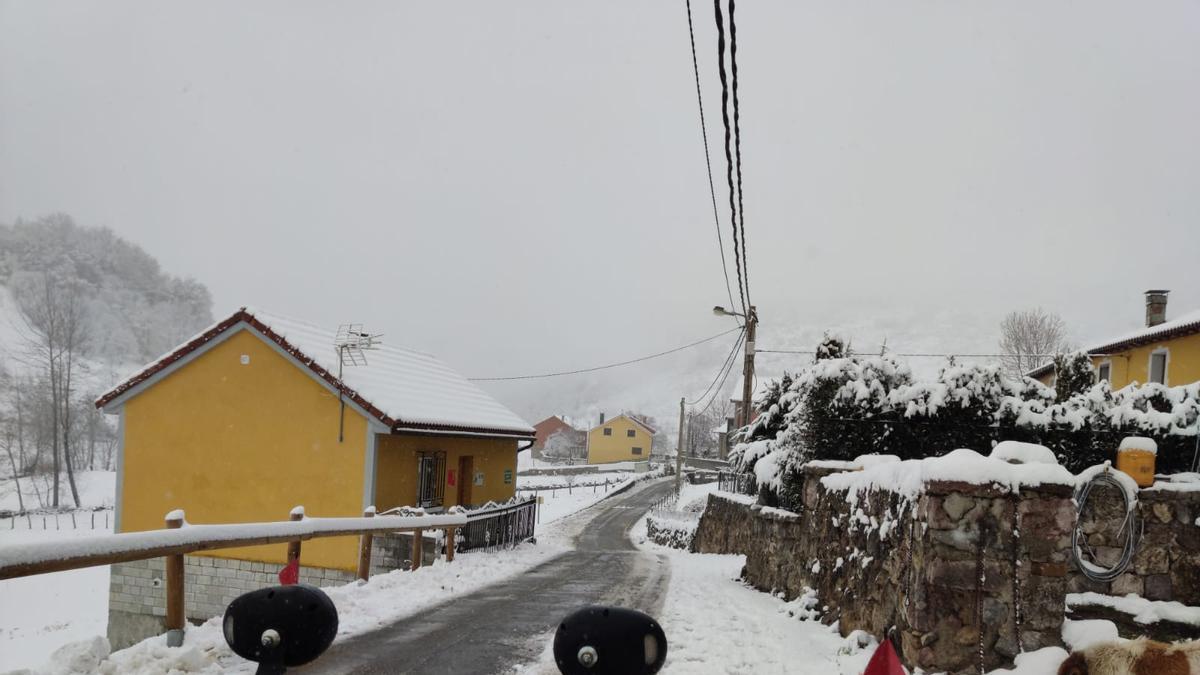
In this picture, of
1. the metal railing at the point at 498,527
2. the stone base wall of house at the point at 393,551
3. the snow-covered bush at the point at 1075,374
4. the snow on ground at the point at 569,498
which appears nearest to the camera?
the stone base wall of house at the point at 393,551

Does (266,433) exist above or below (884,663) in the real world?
below

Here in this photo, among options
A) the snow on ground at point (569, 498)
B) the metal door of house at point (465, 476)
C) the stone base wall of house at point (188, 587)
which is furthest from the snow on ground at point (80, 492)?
the metal door of house at point (465, 476)

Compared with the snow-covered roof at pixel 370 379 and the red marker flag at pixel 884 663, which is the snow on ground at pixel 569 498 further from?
the red marker flag at pixel 884 663

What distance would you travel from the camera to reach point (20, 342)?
1512 inches

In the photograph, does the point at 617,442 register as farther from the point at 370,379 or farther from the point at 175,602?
the point at 175,602

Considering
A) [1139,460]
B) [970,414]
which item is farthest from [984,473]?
[970,414]

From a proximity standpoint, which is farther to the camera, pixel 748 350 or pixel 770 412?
pixel 748 350

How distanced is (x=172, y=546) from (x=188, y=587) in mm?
11180

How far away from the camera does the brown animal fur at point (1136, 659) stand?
4156 millimetres

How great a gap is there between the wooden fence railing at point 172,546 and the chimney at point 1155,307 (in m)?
28.4

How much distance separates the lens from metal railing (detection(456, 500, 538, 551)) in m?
14.7

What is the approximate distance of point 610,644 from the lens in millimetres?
2062

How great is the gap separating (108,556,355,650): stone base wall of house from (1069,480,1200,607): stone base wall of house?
42.7ft

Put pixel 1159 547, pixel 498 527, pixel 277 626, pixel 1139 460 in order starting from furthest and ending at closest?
pixel 498 527 → pixel 1139 460 → pixel 1159 547 → pixel 277 626
